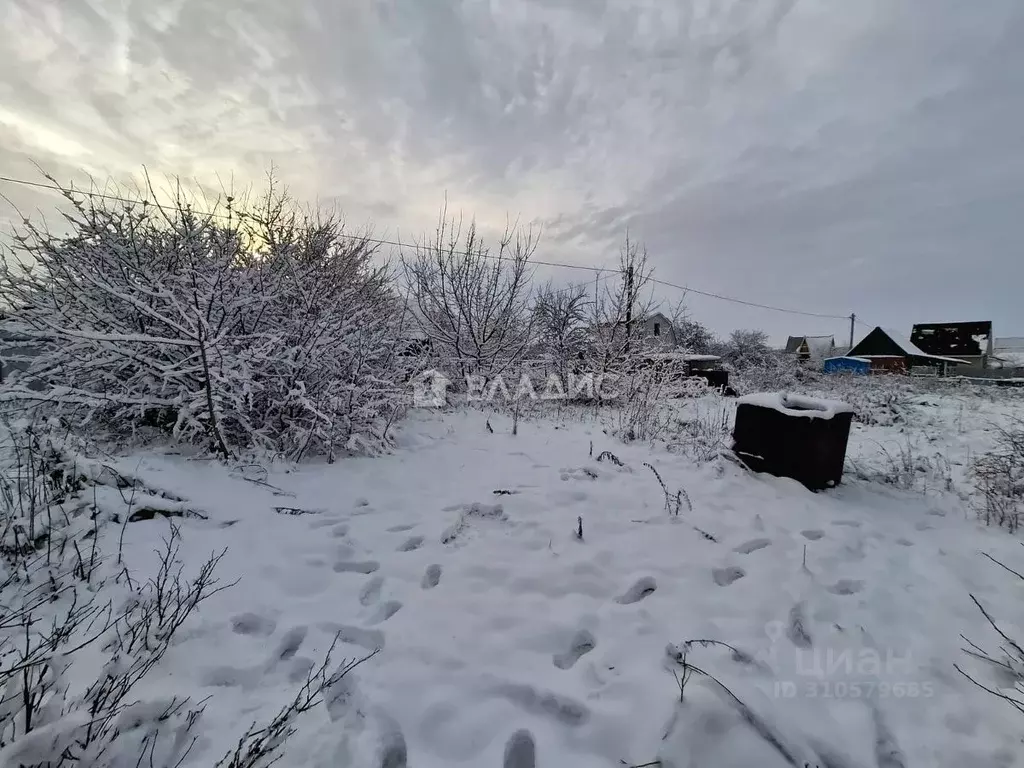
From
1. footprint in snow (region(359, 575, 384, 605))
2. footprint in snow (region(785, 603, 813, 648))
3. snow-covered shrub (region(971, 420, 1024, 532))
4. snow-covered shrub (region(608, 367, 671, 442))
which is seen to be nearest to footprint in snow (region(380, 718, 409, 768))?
footprint in snow (region(359, 575, 384, 605))

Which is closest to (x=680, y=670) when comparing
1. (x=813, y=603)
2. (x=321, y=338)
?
(x=813, y=603)

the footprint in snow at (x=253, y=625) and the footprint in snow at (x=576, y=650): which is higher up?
the footprint in snow at (x=253, y=625)

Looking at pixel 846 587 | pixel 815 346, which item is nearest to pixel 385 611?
pixel 846 587

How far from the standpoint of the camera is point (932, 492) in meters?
3.94

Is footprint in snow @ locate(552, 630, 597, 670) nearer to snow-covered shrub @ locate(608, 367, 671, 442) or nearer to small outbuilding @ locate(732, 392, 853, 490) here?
small outbuilding @ locate(732, 392, 853, 490)

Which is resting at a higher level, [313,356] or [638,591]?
[313,356]

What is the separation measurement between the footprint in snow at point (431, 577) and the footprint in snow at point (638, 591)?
3.33ft

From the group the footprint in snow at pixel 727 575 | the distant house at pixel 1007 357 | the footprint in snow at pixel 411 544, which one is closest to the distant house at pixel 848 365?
the distant house at pixel 1007 357

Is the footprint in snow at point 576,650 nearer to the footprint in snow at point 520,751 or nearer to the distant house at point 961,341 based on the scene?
the footprint in snow at point 520,751

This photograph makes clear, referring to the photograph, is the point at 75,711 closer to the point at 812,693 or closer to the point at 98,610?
the point at 98,610

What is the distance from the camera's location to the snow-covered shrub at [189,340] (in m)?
3.98

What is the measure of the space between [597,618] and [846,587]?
1518 mm

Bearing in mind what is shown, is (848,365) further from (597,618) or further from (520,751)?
(520,751)

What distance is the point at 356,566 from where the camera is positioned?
2545 mm
